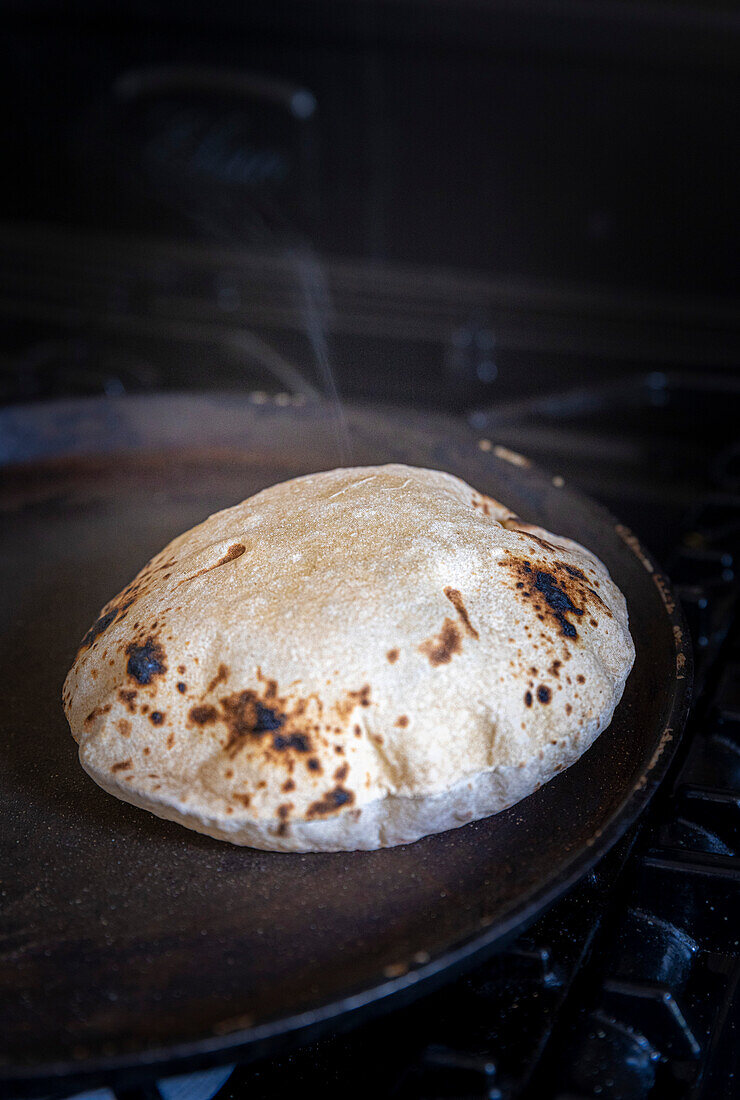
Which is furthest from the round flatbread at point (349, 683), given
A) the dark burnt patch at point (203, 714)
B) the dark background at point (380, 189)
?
the dark background at point (380, 189)

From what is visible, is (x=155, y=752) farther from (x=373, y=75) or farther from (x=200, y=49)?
(x=200, y=49)

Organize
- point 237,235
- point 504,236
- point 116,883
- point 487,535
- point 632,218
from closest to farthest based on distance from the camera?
1. point 116,883
2. point 487,535
3. point 632,218
4. point 504,236
5. point 237,235

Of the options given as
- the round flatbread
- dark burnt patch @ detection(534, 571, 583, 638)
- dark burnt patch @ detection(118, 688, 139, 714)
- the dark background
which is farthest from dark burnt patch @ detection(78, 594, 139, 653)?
the dark background

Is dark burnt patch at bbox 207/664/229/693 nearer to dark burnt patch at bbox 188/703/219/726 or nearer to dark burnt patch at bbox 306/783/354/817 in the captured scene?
dark burnt patch at bbox 188/703/219/726

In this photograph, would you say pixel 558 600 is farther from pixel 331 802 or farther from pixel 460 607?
pixel 331 802

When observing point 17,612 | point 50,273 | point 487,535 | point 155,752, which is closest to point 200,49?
point 50,273

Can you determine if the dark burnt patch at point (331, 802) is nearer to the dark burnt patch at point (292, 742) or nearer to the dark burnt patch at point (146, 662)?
the dark burnt patch at point (292, 742)

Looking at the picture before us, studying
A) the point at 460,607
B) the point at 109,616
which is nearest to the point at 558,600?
the point at 460,607
